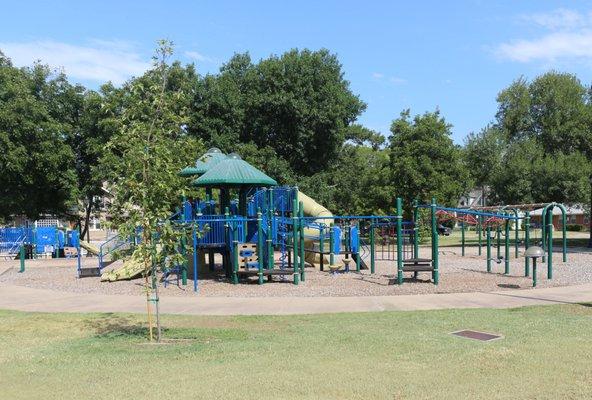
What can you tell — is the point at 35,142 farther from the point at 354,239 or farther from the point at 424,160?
the point at 424,160

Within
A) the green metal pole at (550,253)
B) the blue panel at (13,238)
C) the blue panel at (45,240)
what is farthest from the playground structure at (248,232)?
the blue panel at (13,238)

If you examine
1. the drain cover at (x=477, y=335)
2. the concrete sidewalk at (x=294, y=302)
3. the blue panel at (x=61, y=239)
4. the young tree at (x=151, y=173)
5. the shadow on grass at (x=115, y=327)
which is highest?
the young tree at (x=151, y=173)

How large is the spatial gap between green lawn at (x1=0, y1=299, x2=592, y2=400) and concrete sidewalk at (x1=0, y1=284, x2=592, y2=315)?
133cm

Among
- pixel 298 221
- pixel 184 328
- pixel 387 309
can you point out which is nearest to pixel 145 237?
pixel 184 328

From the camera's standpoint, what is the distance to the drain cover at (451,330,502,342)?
25.4ft

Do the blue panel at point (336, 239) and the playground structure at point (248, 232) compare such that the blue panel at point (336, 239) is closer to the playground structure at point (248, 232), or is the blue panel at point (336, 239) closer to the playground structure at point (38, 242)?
the playground structure at point (248, 232)

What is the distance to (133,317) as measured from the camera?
10453 millimetres

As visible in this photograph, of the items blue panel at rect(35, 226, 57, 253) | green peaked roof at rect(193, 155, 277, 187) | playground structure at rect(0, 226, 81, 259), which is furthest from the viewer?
blue panel at rect(35, 226, 57, 253)

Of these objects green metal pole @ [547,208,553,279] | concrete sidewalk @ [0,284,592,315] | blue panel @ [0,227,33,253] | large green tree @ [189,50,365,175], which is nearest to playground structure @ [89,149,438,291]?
concrete sidewalk @ [0,284,592,315]

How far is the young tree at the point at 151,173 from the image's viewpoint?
7750mm

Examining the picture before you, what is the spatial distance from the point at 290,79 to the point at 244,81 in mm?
3278

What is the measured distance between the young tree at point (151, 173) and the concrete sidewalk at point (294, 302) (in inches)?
132

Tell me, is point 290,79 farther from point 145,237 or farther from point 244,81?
point 145,237

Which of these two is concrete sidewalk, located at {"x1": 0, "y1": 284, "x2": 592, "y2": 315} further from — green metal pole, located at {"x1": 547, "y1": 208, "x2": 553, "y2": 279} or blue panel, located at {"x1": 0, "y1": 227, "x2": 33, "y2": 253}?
blue panel, located at {"x1": 0, "y1": 227, "x2": 33, "y2": 253}
